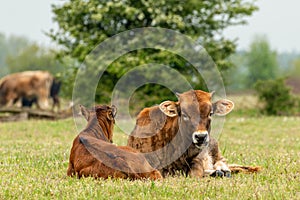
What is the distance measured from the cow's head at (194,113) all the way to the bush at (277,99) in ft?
69.2

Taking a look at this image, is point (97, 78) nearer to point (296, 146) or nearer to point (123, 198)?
point (296, 146)

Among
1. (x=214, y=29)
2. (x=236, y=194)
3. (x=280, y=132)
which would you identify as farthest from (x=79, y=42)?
(x=236, y=194)

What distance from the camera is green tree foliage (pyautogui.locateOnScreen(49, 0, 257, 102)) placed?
87.4ft

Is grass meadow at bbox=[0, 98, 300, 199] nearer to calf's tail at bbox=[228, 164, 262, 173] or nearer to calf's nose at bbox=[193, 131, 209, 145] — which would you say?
calf's tail at bbox=[228, 164, 262, 173]

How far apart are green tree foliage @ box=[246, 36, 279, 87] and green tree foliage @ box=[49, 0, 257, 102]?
188 feet

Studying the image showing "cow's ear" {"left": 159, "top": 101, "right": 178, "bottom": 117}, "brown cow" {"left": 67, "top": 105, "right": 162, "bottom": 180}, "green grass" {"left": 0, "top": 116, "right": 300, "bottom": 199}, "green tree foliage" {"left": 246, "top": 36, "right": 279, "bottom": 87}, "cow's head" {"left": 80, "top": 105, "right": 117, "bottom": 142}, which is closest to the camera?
"green grass" {"left": 0, "top": 116, "right": 300, "bottom": 199}

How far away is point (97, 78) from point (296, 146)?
599 inches

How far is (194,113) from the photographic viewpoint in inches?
309

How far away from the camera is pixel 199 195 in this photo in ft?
20.6

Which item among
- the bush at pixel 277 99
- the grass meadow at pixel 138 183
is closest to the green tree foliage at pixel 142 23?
the bush at pixel 277 99

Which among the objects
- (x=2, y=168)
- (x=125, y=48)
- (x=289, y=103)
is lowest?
(x=2, y=168)

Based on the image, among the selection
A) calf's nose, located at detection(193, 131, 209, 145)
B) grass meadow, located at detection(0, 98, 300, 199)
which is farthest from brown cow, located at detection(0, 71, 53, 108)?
calf's nose, located at detection(193, 131, 209, 145)

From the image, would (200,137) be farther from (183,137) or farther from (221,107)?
(221,107)

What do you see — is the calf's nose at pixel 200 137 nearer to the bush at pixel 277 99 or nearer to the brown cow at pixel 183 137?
the brown cow at pixel 183 137
